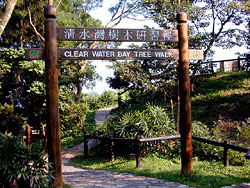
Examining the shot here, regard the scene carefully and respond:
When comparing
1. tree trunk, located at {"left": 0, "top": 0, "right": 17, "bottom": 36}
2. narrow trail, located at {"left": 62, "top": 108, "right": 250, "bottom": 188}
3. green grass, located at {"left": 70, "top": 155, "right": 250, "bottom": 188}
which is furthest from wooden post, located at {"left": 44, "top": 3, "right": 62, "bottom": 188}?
tree trunk, located at {"left": 0, "top": 0, "right": 17, "bottom": 36}

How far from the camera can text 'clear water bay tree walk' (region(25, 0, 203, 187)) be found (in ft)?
16.3

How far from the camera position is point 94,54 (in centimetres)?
532

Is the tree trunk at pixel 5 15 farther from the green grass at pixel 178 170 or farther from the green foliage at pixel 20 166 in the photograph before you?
the green foliage at pixel 20 166

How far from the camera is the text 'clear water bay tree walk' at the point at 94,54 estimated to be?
495cm

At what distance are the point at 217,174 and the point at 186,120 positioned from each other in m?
1.67

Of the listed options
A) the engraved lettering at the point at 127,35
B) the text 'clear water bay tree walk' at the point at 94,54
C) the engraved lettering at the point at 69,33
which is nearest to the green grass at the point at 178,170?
the text 'clear water bay tree walk' at the point at 94,54

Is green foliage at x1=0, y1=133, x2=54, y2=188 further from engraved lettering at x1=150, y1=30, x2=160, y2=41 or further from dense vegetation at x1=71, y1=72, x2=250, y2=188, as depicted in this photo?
engraved lettering at x1=150, y1=30, x2=160, y2=41

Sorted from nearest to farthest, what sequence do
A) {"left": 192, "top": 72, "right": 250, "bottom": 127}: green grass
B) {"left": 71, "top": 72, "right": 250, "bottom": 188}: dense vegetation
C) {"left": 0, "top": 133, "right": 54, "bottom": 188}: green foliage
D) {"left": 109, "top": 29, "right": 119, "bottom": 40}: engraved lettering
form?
{"left": 0, "top": 133, "right": 54, "bottom": 188}: green foliage, {"left": 109, "top": 29, "right": 119, "bottom": 40}: engraved lettering, {"left": 71, "top": 72, "right": 250, "bottom": 188}: dense vegetation, {"left": 192, "top": 72, "right": 250, "bottom": 127}: green grass

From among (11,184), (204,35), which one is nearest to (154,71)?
(204,35)

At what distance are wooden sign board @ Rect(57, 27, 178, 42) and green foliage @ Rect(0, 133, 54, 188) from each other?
6.85 ft

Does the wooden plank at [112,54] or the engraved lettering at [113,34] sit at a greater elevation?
the engraved lettering at [113,34]

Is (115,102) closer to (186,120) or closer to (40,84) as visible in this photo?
(40,84)

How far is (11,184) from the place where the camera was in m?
4.15

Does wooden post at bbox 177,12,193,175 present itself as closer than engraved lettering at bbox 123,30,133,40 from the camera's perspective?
No
